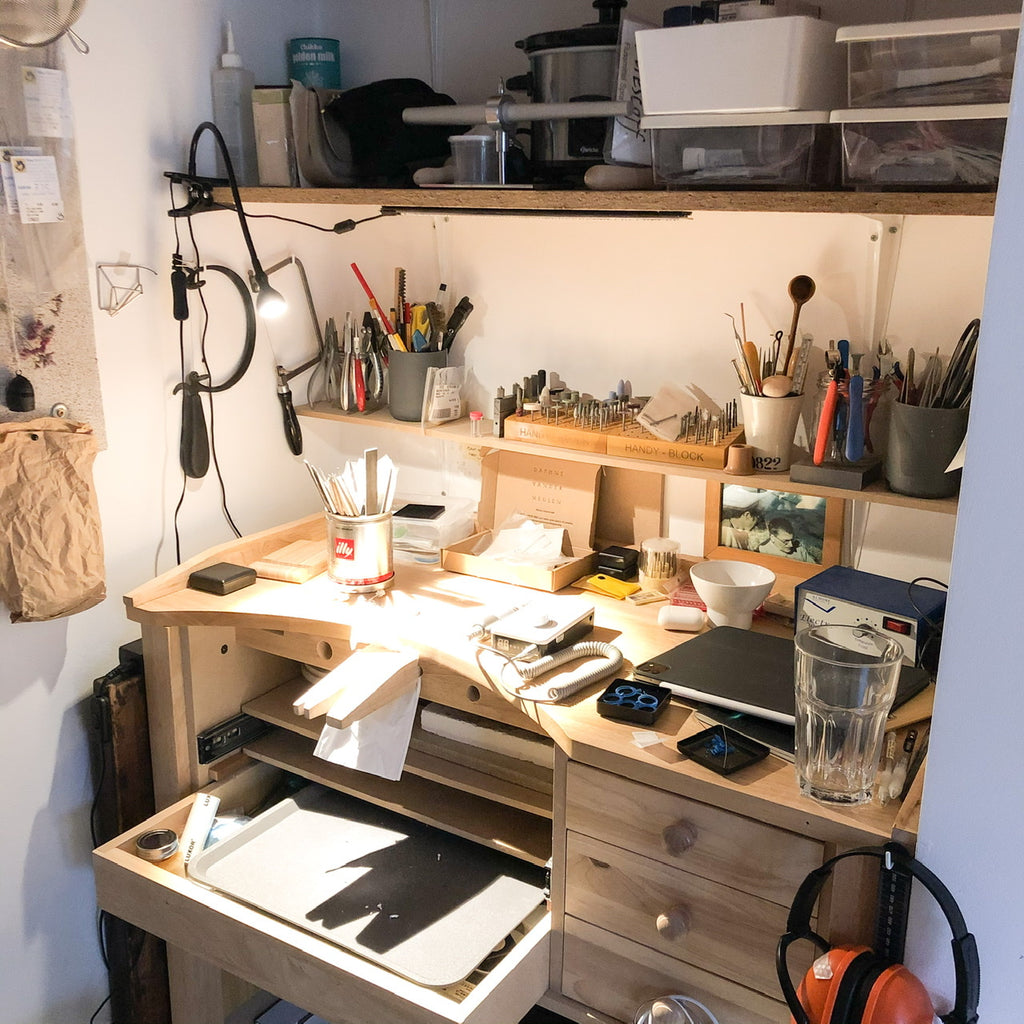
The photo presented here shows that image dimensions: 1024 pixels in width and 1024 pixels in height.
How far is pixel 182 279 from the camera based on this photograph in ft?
6.17

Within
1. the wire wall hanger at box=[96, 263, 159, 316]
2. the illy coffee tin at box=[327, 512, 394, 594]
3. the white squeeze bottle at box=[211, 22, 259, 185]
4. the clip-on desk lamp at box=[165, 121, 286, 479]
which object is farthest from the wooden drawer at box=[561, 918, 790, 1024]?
the white squeeze bottle at box=[211, 22, 259, 185]

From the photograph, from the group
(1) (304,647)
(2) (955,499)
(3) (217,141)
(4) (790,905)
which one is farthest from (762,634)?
(3) (217,141)

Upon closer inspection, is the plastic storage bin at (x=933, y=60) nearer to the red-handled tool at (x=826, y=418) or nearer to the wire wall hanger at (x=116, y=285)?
the red-handled tool at (x=826, y=418)

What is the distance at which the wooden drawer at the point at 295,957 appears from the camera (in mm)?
1333

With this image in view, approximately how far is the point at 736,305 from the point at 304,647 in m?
0.93

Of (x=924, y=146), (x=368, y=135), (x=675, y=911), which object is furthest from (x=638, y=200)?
(x=675, y=911)

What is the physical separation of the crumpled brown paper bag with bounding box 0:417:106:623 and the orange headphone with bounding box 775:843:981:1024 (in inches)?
48.2

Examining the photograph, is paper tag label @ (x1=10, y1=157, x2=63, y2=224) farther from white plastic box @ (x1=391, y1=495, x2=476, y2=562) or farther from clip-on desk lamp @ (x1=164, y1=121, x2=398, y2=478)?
white plastic box @ (x1=391, y1=495, x2=476, y2=562)

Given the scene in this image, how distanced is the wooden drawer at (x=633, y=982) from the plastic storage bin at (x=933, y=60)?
1112 millimetres

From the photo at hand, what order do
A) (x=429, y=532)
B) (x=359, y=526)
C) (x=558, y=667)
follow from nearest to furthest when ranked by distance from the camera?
(x=558, y=667)
(x=359, y=526)
(x=429, y=532)

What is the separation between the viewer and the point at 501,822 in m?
1.69

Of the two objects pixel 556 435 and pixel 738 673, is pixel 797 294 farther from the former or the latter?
pixel 738 673

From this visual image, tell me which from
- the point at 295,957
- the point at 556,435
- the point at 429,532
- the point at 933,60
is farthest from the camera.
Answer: the point at 429,532

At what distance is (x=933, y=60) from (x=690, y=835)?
0.98m
